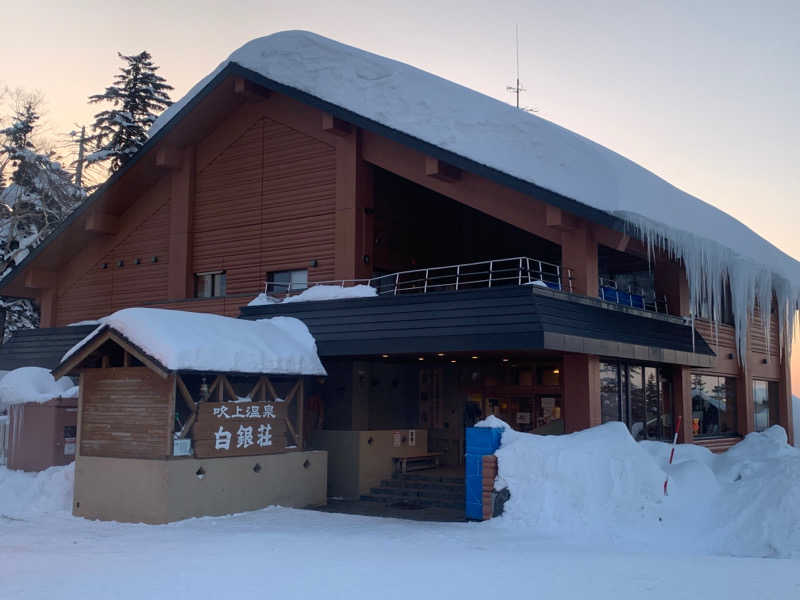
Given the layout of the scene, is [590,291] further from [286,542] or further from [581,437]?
[286,542]

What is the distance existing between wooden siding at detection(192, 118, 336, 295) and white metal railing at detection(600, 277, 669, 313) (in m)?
6.34

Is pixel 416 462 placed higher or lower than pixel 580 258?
lower

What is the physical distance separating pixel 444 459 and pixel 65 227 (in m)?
12.9

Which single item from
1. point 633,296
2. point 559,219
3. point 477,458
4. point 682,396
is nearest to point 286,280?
point 559,219

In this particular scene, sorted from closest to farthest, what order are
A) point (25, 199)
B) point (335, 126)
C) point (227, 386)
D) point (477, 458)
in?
1. point (477, 458)
2. point (227, 386)
3. point (335, 126)
4. point (25, 199)

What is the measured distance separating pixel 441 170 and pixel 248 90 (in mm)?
6503

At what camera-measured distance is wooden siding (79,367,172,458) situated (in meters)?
13.8

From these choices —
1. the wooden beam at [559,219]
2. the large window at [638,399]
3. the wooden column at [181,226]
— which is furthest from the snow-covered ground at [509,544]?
the wooden column at [181,226]

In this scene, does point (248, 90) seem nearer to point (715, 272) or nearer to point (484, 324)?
point (484, 324)

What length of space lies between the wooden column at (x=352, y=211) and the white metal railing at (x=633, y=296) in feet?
17.9

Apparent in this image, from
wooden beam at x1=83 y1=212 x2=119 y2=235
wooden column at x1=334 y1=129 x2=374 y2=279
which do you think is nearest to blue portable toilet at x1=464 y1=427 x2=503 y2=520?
wooden column at x1=334 y1=129 x2=374 y2=279

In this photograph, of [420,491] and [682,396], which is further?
[682,396]

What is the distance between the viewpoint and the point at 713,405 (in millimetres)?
22422

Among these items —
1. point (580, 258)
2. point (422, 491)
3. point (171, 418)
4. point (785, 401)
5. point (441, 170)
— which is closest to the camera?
point (171, 418)
